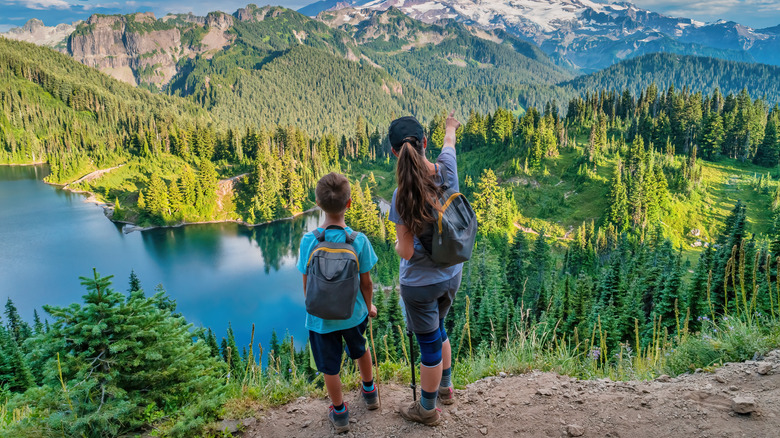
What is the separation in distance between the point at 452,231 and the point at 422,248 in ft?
1.24

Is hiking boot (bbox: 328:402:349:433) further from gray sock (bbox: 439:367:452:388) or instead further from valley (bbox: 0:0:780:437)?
gray sock (bbox: 439:367:452:388)

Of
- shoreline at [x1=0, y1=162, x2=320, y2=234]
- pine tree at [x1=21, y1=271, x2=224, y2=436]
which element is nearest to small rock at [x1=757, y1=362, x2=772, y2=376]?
pine tree at [x1=21, y1=271, x2=224, y2=436]

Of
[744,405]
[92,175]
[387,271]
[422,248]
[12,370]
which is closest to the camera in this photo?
[744,405]

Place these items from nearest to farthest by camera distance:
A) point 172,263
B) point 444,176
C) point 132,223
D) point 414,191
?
point 414,191 < point 444,176 < point 172,263 < point 132,223

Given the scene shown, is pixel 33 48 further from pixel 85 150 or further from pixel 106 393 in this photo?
pixel 106 393

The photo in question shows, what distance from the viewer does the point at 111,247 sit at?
63.6 meters

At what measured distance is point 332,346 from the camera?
14.9 ft

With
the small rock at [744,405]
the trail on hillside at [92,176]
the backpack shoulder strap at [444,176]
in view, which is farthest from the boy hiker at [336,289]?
the trail on hillside at [92,176]

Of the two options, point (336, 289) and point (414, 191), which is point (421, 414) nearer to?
point (336, 289)

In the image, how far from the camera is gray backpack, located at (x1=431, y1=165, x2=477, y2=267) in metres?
Answer: 3.91

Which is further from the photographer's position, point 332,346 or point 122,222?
point 122,222

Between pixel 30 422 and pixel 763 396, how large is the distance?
6.79m

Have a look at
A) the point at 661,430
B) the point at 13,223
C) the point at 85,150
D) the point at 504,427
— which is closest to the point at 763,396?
the point at 661,430

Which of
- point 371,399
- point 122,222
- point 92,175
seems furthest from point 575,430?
point 92,175
